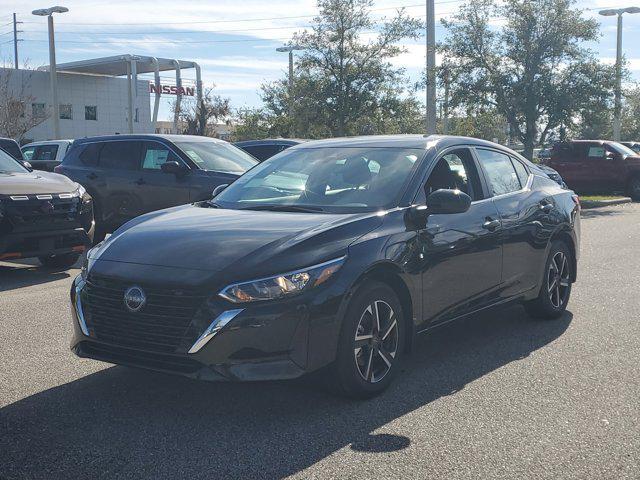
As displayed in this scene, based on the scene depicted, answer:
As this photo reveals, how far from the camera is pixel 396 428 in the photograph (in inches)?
166

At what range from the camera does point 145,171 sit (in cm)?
1205

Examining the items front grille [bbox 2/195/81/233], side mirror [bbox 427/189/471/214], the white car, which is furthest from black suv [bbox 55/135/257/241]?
side mirror [bbox 427/189/471/214]

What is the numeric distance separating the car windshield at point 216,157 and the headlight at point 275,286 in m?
7.64

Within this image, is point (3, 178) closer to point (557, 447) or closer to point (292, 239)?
point (292, 239)

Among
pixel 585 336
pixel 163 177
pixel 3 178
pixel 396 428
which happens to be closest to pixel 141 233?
pixel 396 428

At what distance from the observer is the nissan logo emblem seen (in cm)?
426

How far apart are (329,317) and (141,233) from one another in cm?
131

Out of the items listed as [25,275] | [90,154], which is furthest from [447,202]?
[90,154]

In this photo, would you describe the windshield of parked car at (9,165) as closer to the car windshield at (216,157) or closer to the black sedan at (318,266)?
the car windshield at (216,157)

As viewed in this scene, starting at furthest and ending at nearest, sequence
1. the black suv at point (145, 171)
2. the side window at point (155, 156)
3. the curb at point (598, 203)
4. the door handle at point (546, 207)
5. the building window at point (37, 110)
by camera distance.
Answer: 1. the building window at point (37, 110)
2. the curb at point (598, 203)
3. the side window at point (155, 156)
4. the black suv at point (145, 171)
5. the door handle at point (546, 207)

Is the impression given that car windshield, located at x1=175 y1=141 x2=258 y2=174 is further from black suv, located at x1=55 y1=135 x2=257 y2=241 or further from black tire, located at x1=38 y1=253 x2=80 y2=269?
black tire, located at x1=38 y1=253 x2=80 y2=269

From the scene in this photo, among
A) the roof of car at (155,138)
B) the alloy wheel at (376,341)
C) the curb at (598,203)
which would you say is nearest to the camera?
the alloy wheel at (376,341)

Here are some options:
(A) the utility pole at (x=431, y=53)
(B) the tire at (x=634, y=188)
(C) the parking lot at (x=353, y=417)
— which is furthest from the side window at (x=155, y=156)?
(B) the tire at (x=634, y=188)

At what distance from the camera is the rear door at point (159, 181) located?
11625 millimetres
